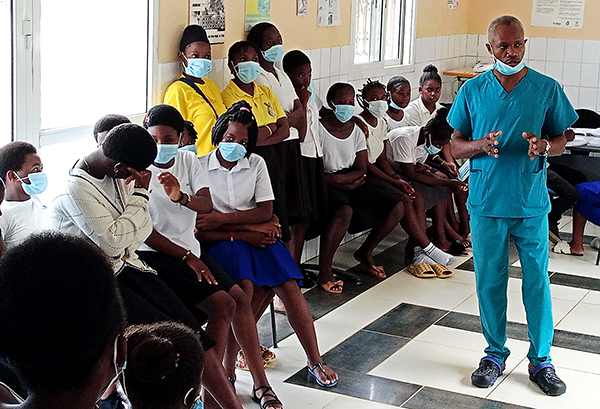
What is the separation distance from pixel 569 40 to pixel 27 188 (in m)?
5.98

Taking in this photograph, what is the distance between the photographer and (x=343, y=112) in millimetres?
4746

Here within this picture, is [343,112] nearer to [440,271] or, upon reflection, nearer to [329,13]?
[329,13]

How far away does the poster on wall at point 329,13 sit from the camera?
5.23m

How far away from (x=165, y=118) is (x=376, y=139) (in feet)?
7.38

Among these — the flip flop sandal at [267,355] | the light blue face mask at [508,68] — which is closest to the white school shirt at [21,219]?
the flip flop sandal at [267,355]

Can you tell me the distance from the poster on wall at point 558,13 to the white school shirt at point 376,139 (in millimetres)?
3148

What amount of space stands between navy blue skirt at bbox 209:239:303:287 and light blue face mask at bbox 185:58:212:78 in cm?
93

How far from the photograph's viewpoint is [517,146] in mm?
3188

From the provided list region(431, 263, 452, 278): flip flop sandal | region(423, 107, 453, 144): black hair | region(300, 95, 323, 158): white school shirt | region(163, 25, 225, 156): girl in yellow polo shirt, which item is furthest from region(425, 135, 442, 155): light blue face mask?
region(163, 25, 225, 156): girl in yellow polo shirt

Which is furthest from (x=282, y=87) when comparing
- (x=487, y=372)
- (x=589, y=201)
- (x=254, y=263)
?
(x=589, y=201)

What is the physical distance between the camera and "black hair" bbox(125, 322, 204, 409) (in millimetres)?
1483

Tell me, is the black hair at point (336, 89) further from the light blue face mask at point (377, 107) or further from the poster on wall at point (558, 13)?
the poster on wall at point (558, 13)

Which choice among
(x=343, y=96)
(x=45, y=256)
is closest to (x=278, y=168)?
(x=343, y=96)

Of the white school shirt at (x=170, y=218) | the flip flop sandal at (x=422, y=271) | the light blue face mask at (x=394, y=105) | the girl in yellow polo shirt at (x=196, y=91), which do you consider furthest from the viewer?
the light blue face mask at (x=394, y=105)
